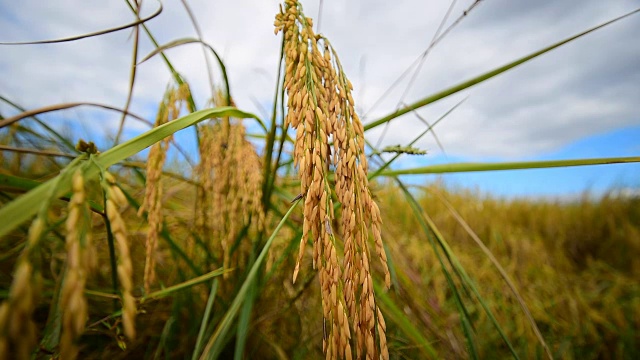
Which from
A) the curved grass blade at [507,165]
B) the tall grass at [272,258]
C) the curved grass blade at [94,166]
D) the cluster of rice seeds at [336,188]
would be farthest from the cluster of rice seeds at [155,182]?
the curved grass blade at [507,165]

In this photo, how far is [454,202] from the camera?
13.7 feet

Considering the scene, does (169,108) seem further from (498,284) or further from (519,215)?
(519,215)

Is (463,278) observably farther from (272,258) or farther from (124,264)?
(124,264)

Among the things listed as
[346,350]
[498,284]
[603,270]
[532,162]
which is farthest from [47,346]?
[603,270]

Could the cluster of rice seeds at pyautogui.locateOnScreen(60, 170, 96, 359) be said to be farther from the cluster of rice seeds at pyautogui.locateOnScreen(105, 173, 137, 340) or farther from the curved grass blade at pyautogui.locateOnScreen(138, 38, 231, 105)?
the curved grass blade at pyautogui.locateOnScreen(138, 38, 231, 105)

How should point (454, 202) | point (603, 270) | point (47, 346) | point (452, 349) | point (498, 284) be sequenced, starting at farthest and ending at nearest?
point (454, 202), point (603, 270), point (498, 284), point (452, 349), point (47, 346)

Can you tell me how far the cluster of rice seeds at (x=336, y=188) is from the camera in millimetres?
571

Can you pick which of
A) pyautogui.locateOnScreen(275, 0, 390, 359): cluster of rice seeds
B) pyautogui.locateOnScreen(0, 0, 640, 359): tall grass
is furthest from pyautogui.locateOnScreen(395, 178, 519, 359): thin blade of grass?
pyautogui.locateOnScreen(275, 0, 390, 359): cluster of rice seeds

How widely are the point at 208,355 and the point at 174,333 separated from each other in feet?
2.16

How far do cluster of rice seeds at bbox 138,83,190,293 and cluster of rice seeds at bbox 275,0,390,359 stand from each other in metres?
0.47

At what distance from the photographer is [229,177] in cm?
116

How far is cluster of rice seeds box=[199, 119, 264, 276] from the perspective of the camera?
101 centimetres

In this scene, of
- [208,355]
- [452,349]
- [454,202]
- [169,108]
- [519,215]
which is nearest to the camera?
[208,355]

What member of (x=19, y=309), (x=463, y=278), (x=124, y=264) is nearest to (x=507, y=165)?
(x=463, y=278)
